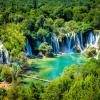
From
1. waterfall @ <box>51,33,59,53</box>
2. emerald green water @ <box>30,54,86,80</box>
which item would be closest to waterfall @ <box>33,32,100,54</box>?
waterfall @ <box>51,33,59,53</box>

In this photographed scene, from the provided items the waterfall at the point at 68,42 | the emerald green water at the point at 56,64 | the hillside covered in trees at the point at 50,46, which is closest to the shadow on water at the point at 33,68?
the hillside covered in trees at the point at 50,46

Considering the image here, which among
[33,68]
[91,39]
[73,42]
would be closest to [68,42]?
[73,42]

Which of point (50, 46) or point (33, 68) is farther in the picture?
point (50, 46)

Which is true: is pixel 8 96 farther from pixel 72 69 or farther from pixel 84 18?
pixel 84 18

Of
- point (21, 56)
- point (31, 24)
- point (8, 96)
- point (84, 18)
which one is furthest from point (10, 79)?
point (84, 18)

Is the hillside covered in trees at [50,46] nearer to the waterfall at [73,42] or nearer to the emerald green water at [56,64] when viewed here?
the waterfall at [73,42]

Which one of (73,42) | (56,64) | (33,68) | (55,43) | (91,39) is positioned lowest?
(56,64)

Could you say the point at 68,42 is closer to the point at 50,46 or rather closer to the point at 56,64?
the point at 50,46

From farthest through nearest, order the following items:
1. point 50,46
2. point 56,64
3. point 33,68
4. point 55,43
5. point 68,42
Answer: point 68,42 → point 55,43 → point 50,46 → point 56,64 → point 33,68

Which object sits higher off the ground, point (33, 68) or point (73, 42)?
point (73, 42)
